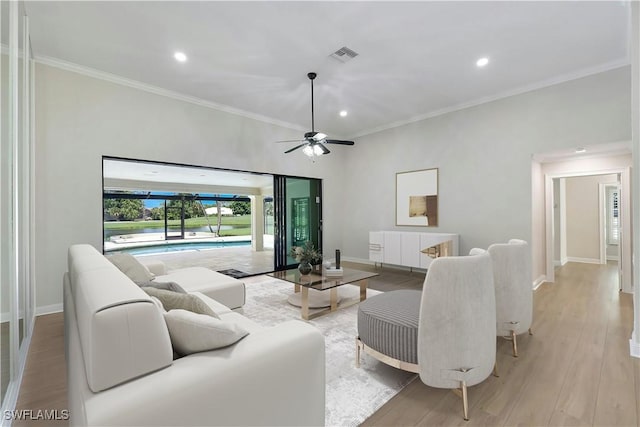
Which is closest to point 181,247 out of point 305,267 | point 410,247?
point 305,267

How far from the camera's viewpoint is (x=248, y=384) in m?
1.09

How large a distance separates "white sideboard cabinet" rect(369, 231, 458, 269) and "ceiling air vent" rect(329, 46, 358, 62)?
129 inches

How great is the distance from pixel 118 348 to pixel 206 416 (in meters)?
0.38

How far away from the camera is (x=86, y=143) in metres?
3.76

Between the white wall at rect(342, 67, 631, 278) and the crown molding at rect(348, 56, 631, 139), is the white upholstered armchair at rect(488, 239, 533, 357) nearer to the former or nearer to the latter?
the white wall at rect(342, 67, 631, 278)

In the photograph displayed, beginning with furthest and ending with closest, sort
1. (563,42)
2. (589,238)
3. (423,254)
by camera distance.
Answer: (589,238), (423,254), (563,42)

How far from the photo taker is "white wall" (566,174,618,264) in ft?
21.3

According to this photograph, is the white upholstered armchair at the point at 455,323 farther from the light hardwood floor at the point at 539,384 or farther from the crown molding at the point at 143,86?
the crown molding at the point at 143,86

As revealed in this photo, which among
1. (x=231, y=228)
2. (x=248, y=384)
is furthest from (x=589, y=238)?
(x=231, y=228)

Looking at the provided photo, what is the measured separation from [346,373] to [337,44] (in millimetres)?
3344

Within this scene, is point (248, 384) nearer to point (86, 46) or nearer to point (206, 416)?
point (206, 416)

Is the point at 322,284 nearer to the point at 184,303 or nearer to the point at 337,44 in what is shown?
the point at 184,303

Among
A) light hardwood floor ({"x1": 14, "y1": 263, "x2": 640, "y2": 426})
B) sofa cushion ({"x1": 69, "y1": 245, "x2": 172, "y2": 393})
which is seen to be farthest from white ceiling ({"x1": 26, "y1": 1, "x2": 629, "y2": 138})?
light hardwood floor ({"x1": 14, "y1": 263, "x2": 640, "y2": 426})

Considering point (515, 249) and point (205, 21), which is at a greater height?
point (205, 21)
